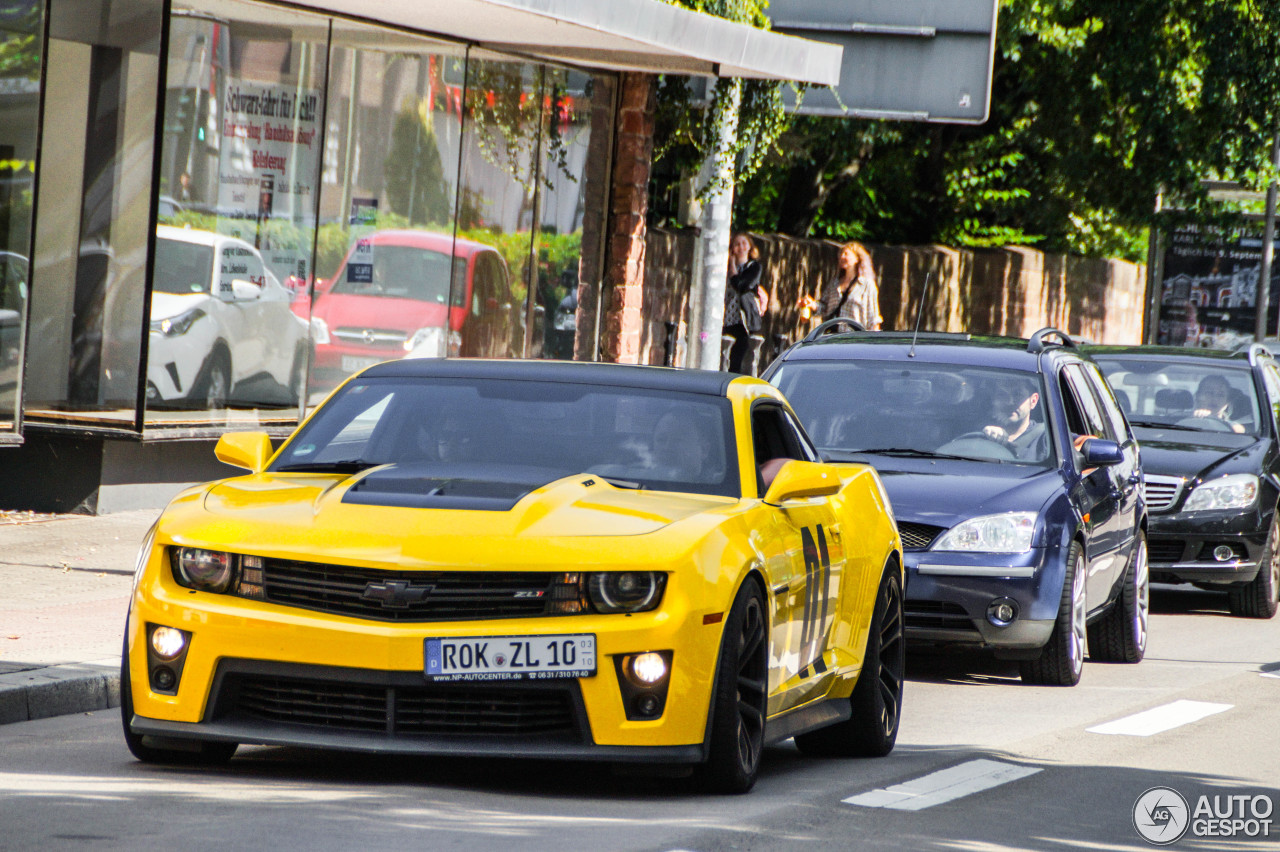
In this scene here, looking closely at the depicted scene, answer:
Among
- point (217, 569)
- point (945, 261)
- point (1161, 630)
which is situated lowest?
point (1161, 630)

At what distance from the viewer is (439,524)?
619 cm

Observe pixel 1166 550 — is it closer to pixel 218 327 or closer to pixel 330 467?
pixel 218 327

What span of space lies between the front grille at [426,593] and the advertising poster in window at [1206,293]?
85.4ft

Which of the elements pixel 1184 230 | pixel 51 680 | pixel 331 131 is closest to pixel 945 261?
pixel 1184 230

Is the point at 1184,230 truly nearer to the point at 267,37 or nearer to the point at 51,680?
the point at 267,37

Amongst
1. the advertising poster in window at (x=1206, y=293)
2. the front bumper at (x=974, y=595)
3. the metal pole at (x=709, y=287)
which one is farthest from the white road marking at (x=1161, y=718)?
the advertising poster in window at (x=1206, y=293)

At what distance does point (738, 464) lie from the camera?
277 inches

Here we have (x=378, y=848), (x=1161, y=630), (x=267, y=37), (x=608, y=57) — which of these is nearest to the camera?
(x=378, y=848)

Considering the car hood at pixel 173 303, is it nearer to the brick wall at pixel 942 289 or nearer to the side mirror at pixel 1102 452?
the brick wall at pixel 942 289

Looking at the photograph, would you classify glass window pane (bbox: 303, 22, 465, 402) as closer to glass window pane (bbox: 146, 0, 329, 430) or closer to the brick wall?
glass window pane (bbox: 146, 0, 329, 430)

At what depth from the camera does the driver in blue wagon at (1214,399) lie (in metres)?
15.2

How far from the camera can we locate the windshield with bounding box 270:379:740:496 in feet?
22.8

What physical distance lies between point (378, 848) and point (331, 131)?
10.9 meters

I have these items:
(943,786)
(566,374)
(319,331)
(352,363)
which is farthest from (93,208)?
(943,786)
